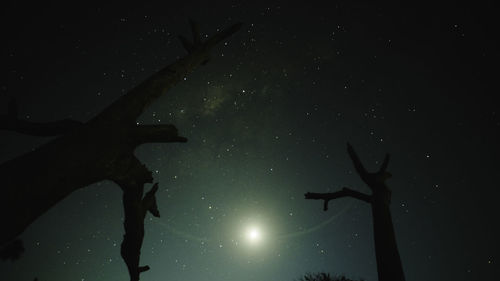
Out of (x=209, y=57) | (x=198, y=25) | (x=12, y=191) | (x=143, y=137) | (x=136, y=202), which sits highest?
(x=198, y=25)

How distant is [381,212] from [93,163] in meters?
5.49

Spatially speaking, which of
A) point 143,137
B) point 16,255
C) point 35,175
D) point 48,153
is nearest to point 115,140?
point 143,137

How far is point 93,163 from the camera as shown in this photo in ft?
8.52

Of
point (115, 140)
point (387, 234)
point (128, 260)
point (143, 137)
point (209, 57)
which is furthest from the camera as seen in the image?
point (387, 234)

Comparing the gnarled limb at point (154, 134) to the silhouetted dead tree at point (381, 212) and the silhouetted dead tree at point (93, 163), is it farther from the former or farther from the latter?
the silhouetted dead tree at point (381, 212)

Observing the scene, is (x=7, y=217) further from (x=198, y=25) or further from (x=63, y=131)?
(x=198, y=25)

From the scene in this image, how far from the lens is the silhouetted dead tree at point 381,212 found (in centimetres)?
535

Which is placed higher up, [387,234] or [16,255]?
[16,255]

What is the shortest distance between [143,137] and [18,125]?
5.42 ft

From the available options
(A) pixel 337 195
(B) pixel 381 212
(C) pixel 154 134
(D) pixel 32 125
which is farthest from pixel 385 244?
(D) pixel 32 125

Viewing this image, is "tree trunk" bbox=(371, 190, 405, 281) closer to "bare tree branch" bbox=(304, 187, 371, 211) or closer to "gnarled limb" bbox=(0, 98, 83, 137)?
"bare tree branch" bbox=(304, 187, 371, 211)

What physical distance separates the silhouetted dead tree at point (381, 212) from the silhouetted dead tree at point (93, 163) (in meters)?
4.03

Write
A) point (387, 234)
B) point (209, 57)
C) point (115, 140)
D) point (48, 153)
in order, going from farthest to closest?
1. point (387, 234)
2. point (209, 57)
3. point (115, 140)
4. point (48, 153)

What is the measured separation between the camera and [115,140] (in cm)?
286
